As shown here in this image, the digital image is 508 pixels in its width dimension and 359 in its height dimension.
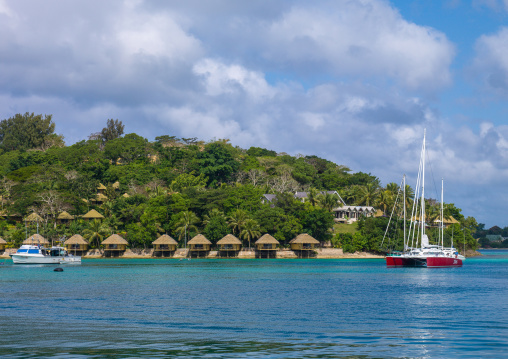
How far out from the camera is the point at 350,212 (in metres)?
108

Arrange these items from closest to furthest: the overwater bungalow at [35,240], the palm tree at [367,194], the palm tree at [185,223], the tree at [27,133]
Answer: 1. the overwater bungalow at [35,240]
2. the palm tree at [185,223]
3. the palm tree at [367,194]
4. the tree at [27,133]

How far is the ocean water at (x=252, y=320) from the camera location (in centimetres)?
1734

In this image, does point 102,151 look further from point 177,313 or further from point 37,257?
point 177,313

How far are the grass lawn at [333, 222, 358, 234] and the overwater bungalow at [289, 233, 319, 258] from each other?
382 inches

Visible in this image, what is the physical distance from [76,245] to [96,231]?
4057mm

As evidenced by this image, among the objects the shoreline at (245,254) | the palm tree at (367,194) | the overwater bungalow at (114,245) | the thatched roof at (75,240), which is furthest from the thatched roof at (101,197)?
the palm tree at (367,194)

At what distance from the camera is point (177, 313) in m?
26.1

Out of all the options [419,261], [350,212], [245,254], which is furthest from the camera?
[350,212]

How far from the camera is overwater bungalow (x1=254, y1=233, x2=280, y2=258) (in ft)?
279

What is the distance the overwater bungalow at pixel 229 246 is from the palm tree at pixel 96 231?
1739 centimetres

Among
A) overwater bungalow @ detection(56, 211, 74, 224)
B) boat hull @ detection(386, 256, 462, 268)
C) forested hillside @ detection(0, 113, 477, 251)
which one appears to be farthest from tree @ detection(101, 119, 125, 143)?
boat hull @ detection(386, 256, 462, 268)

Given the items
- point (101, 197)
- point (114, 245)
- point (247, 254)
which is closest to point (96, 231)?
point (114, 245)

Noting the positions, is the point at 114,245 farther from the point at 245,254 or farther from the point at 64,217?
the point at 245,254

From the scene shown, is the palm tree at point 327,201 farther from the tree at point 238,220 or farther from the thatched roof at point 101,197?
the thatched roof at point 101,197
